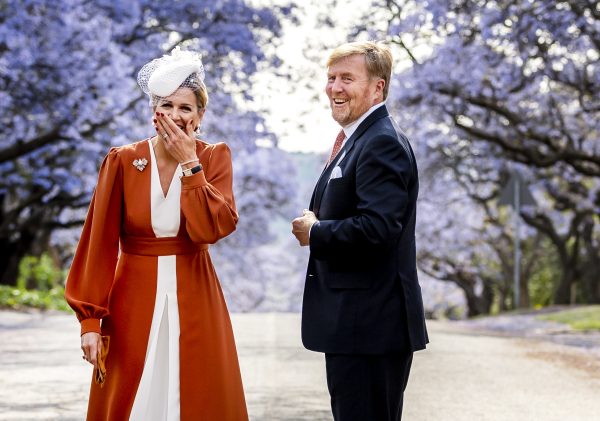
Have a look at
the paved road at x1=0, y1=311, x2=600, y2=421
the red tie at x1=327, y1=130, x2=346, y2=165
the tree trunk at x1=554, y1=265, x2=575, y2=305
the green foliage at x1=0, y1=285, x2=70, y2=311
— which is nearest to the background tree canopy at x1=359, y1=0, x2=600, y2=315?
the tree trunk at x1=554, y1=265, x2=575, y2=305

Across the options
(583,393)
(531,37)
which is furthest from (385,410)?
(531,37)

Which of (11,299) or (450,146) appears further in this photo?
(450,146)

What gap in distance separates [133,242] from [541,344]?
11221 mm

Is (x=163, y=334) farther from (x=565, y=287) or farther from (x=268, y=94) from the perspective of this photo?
(x=565, y=287)

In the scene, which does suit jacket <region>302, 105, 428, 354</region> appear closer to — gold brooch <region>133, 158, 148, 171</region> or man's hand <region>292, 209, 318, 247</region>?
man's hand <region>292, 209, 318, 247</region>

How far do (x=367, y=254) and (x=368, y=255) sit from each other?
1 centimetres

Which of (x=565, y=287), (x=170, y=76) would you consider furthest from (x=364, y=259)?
(x=565, y=287)

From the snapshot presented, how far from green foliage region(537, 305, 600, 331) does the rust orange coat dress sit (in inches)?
577

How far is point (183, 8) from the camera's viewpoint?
65.9 ft

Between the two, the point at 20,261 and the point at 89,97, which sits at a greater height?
the point at 89,97

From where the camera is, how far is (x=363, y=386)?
417cm

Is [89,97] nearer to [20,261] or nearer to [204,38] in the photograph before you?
[204,38]

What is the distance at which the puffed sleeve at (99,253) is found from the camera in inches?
175

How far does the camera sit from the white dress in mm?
4418
